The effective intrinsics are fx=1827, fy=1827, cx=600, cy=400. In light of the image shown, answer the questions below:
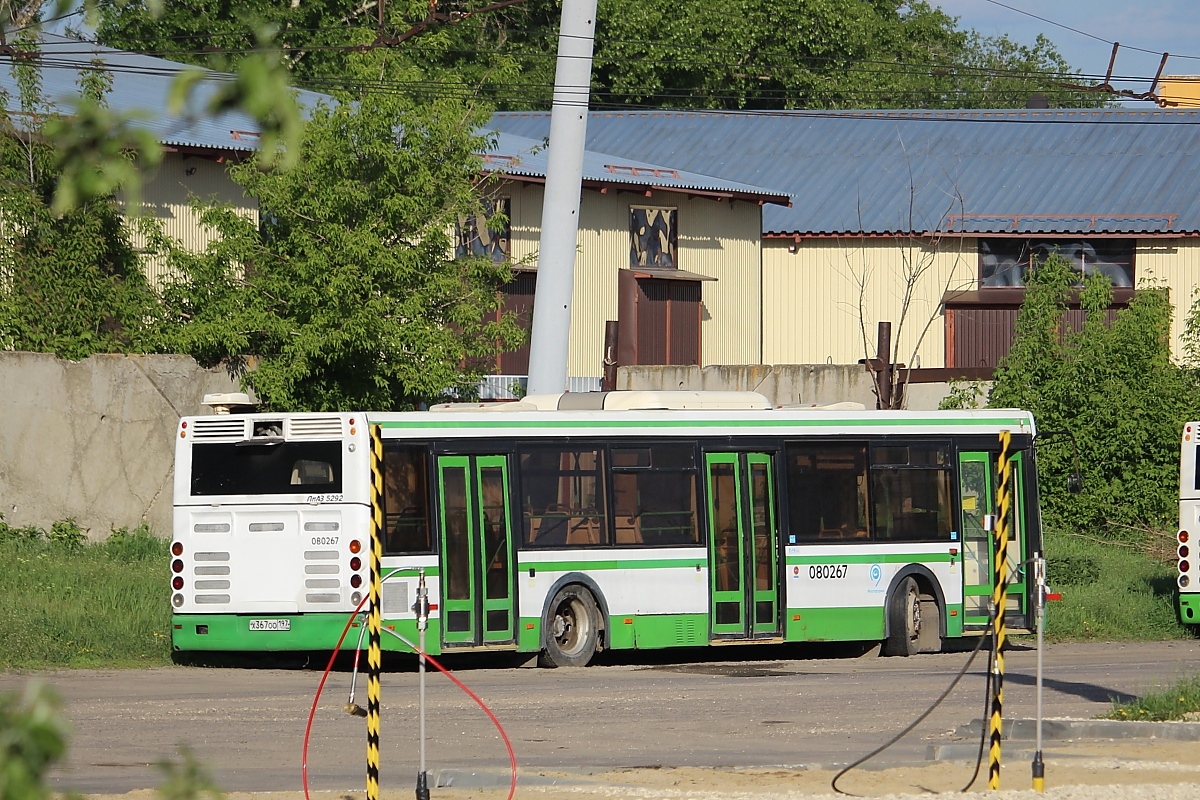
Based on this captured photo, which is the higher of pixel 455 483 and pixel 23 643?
pixel 455 483

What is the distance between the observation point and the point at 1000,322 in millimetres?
42094

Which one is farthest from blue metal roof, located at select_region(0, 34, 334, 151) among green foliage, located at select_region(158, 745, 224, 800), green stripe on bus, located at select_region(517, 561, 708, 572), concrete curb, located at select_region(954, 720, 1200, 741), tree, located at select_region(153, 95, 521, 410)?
green foliage, located at select_region(158, 745, 224, 800)

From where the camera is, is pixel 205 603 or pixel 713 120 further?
pixel 713 120

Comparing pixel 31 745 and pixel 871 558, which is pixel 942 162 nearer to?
pixel 871 558

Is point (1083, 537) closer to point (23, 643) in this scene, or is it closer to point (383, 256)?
point (383, 256)

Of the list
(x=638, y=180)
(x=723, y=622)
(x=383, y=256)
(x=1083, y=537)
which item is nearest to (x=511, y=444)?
(x=723, y=622)

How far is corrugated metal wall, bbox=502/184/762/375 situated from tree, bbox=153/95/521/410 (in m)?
9.59

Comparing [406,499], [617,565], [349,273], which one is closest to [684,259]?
[349,273]

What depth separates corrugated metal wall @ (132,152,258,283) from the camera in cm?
2655

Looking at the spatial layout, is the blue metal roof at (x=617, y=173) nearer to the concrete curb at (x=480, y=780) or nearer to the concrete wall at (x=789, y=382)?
the concrete wall at (x=789, y=382)

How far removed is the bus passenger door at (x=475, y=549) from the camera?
1736 cm

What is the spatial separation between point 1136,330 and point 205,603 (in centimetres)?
1765

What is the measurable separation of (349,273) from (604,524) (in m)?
6.54

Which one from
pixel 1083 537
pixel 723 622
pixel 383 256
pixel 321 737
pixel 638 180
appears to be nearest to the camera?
pixel 321 737
